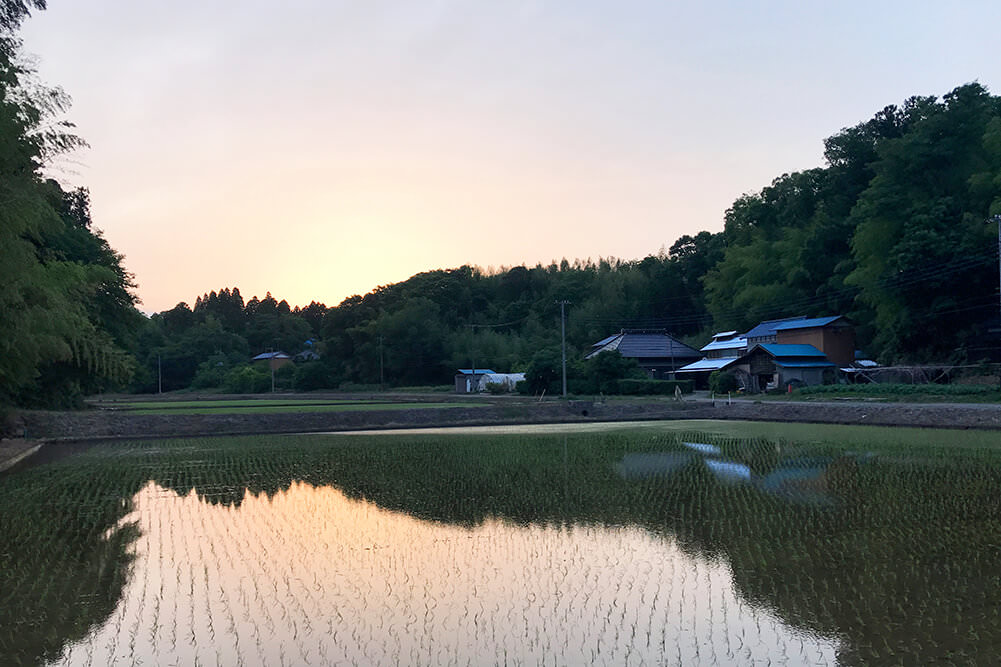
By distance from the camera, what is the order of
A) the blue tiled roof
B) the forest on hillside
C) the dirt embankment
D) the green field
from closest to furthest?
1. the forest on hillside
2. the dirt embankment
3. the green field
4. the blue tiled roof

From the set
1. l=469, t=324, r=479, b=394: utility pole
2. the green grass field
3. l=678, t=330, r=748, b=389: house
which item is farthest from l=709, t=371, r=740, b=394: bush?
l=469, t=324, r=479, b=394: utility pole

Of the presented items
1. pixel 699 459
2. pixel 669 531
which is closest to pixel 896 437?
pixel 699 459

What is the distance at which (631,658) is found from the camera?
16.9 ft

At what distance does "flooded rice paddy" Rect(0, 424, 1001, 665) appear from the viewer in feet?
17.9

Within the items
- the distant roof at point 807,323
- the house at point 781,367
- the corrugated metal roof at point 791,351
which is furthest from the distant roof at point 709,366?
the distant roof at point 807,323

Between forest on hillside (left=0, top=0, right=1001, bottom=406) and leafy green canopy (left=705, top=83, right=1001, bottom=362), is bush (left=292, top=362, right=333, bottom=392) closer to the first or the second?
forest on hillside (left=0, top=0, right=1001, bottom=406)

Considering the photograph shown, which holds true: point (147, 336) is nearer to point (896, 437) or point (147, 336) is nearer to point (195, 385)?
point (195, 385)

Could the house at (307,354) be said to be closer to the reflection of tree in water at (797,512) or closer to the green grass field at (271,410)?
the green grass field at (271,410)

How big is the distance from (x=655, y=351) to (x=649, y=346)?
627 mm

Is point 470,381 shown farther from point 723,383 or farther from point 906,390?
point 906,390

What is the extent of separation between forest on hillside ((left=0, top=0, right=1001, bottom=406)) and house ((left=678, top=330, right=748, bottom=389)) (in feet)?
7.69

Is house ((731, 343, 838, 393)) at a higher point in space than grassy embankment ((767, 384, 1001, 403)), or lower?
higher

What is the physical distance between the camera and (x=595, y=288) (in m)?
73.1

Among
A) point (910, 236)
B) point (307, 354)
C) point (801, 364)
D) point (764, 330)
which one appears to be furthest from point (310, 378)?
point (910, 236)
